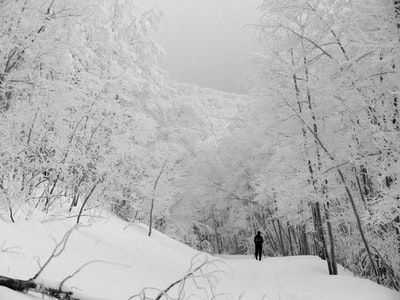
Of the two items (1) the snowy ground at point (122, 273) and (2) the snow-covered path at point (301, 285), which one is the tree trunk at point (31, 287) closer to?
(1) the snowy ground at point (122, 273)

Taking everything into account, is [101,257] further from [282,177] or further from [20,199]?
[282,177]

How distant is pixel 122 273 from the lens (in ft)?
21.0

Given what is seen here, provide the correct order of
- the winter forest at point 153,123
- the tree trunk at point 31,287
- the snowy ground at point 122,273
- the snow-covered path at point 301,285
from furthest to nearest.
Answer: the snow-covered path at point 301,285, the winter forest at point 153,123, the snowy ground at point 122,273, the tree trunk at point 31,287

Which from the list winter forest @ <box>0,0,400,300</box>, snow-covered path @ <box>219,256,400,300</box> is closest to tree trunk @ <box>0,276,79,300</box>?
winter forest @ <box>0,0,400,300</box>

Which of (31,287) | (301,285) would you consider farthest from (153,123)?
(31,287)

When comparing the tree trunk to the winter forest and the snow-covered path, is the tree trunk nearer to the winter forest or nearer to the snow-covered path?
the winter forest

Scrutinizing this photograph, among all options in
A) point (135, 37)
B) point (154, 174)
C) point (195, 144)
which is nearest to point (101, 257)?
point (154, 174)

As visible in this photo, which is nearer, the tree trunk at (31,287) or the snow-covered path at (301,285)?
the tree trunk at (31,287)

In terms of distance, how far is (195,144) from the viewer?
26703mm

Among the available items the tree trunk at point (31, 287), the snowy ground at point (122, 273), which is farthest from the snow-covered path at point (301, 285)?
the tree trunk at point (31, 287)

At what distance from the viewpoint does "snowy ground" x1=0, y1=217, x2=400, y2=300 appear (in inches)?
178

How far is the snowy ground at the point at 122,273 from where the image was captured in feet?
14.8

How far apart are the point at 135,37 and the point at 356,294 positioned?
16917 mm

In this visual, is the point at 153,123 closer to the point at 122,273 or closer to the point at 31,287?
the point at 122,273
